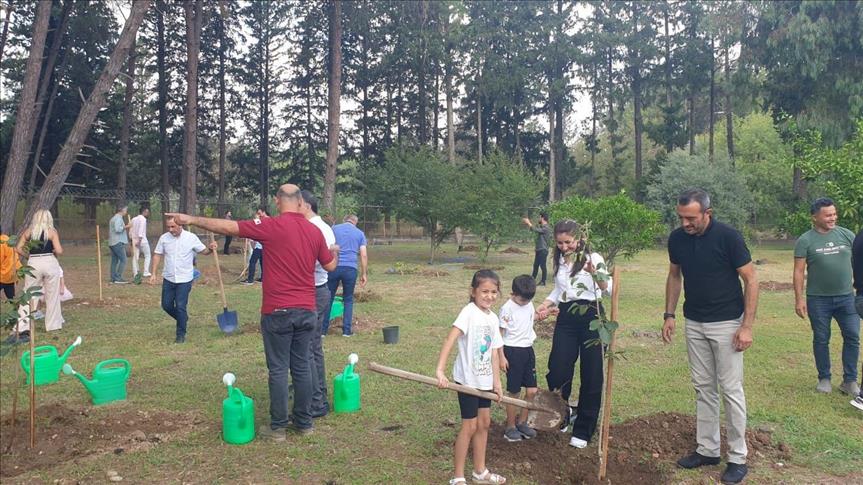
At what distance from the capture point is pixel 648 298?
42.6 ft

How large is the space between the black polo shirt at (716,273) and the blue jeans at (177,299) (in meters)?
6.32

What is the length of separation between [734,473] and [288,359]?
343cm

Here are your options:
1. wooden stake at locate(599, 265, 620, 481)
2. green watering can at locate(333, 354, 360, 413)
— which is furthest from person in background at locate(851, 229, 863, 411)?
green watering can at locate(333, 354, 360, 413)

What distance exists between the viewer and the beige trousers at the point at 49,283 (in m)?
8.09

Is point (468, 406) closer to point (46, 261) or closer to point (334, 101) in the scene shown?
point (46, 261)

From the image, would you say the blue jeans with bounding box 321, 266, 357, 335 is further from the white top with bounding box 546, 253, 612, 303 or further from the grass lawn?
the white top with bounding box 546, 253, 612, 303

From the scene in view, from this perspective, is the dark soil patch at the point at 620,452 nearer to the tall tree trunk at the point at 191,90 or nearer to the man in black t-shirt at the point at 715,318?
the man in black t-shirt at the point at 715,318

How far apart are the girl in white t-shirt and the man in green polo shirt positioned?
150 inches

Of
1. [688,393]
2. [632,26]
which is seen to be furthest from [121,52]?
[632,26]

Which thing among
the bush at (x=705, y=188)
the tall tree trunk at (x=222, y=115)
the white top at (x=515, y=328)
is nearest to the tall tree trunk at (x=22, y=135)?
the white top at (x=515, y=328)

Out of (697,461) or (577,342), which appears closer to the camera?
(697,461)

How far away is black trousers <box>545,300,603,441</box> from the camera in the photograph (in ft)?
14.9

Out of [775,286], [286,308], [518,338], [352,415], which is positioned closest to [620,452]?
[518,338]

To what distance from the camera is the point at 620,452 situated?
14.5 feet
